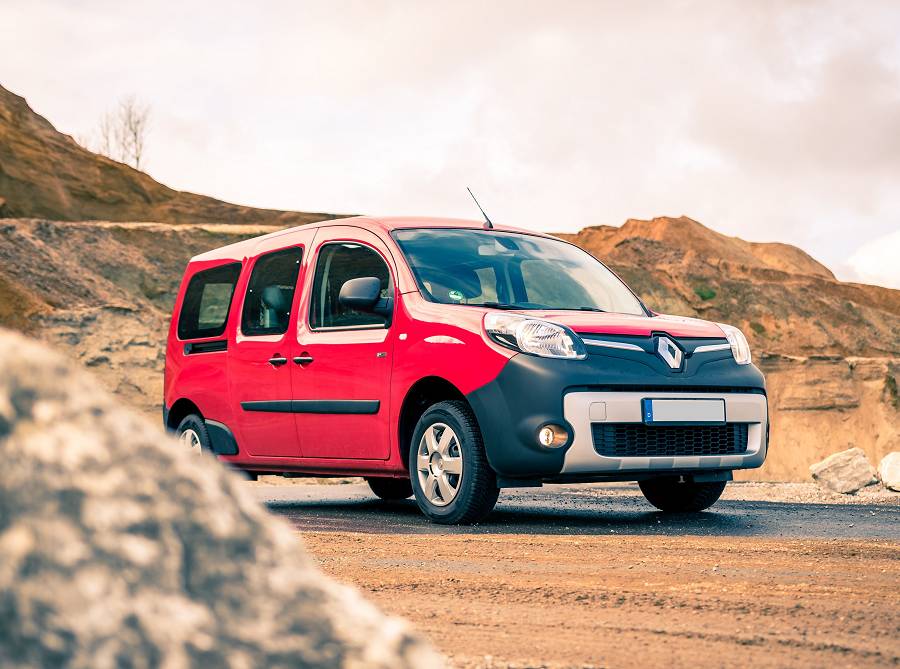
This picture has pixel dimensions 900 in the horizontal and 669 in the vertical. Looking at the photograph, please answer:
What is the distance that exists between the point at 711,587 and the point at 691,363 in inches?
116

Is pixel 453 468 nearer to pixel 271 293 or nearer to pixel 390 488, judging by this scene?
pixel 271 293

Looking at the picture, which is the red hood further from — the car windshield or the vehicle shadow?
the vehicle shadow

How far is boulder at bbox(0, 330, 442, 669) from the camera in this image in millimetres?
1594

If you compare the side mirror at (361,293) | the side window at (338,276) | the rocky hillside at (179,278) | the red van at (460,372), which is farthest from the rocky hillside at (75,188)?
the side mirror at (361,293)

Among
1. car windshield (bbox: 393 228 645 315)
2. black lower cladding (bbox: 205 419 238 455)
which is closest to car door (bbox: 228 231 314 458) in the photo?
black lower cladding (bbox: 205 419 238 455)

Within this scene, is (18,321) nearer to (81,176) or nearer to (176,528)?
(81,176)

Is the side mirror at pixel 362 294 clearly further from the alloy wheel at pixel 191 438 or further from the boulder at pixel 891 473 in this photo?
the boulder at pixel 891 473

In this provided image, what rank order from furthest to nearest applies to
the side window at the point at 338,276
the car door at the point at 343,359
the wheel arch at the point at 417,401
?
the side window at the point at 338,276 < the car door at the point at 343,359 < the wheel arch at the point at 417,401

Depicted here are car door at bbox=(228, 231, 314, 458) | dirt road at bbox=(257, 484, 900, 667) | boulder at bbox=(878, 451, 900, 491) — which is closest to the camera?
dirt road at bbox=(257, 484, 900, 667)

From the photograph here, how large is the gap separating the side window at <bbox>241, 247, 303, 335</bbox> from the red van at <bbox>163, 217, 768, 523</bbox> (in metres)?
0.01

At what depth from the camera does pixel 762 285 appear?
38594 mm

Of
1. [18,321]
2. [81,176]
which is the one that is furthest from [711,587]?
[81,176]

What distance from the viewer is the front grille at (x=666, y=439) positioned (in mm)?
7039

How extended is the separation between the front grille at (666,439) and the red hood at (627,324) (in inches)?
22.0
